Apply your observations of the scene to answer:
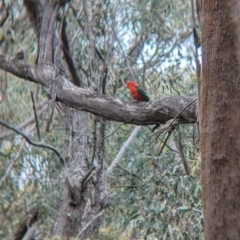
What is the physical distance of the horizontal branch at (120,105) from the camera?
3.62 meters

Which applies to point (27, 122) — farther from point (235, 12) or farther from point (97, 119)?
point (235, 12)

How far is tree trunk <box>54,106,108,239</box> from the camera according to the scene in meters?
6.40

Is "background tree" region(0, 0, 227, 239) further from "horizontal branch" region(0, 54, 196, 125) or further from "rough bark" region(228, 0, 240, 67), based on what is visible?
"rough bark" region(228, 0, 240, 67)

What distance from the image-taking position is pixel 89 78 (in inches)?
216

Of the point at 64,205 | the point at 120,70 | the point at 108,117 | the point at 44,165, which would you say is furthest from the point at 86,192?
the point at 108,117

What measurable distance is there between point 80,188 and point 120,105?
2706mm

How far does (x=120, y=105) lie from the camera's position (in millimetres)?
3791

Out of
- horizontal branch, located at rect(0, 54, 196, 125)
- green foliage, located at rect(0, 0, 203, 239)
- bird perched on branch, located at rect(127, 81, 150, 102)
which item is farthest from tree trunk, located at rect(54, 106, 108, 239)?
horizontal branch, located at rect(0, 54, 196, 125)

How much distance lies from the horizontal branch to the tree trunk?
2063mm

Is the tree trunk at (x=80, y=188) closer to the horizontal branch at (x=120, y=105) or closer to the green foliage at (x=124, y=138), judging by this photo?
the green foliage at (x=124, y=138)

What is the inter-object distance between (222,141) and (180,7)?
6835mm

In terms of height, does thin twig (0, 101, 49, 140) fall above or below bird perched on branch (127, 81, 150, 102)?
above

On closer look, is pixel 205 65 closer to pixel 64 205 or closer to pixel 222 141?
pixel 222 141

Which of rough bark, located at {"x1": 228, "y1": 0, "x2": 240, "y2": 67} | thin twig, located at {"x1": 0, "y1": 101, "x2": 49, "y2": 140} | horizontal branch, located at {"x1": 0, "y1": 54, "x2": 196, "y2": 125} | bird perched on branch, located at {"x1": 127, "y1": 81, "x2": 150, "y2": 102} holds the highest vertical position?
thin twig, located at {"x1": 0, "y1": 101, "x2": 49, "y2": 140}
